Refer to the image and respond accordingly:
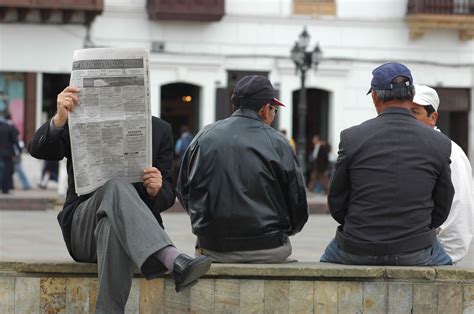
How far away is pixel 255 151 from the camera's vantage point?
6566 mm

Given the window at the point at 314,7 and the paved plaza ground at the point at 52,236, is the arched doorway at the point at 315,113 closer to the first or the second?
Result: the window at the point at 314,7

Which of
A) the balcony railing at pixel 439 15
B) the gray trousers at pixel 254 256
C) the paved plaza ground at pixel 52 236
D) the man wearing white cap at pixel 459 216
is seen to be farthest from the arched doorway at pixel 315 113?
the gray trousers at pixel 254 256

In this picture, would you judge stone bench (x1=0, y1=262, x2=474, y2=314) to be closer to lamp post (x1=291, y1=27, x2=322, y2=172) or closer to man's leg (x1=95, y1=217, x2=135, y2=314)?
man's leg (x1=95, y1=217, x2=135, y2=314)

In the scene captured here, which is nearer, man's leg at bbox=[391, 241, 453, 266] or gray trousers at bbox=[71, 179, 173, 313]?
gray trousers at bbox=[71, 179, 173, 313]

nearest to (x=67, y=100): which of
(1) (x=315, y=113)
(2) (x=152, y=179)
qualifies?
(2) (x=152, y=179)

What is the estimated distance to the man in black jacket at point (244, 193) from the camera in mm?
6500

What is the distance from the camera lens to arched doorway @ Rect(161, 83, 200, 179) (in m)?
30.4

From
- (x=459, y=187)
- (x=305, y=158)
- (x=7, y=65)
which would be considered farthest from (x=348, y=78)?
(x=459, y=187)

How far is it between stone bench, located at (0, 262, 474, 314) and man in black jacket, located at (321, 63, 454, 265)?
0.46 feet

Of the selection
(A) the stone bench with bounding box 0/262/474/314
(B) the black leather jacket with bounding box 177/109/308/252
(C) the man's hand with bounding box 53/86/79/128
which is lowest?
(A) the stone bench with bounding box 0/262/474/314

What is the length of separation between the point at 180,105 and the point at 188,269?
2496 cm

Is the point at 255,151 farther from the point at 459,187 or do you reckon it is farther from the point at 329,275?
the point at 459,187

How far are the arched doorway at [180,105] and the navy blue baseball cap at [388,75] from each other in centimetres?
2395

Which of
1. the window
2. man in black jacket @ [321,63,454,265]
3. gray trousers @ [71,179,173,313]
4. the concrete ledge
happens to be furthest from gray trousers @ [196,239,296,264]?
the window
